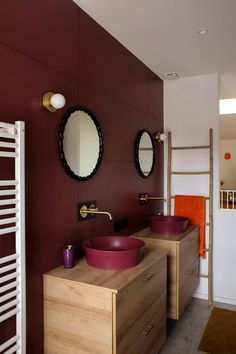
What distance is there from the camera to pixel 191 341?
247 centimetres

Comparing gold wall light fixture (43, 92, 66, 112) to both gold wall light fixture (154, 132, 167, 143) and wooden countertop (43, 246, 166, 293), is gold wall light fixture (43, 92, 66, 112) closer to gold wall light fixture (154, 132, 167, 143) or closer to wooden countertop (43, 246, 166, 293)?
wooden countertop (43, 246, 166, 293)

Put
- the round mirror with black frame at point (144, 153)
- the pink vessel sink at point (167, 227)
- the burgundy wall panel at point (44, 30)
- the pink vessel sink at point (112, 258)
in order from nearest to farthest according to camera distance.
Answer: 1. the burgundy wall panel at point (44, 30)
2. the pink vessel sink at point (112, 258)
3. the pink vessel sink at point (167, 227)
4. the round mirror with black frame at point (144, 153)

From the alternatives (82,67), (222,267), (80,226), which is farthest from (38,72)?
(222,267)

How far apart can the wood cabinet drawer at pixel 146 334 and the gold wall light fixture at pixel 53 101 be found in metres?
1.24

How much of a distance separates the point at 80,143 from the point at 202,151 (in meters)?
1.80

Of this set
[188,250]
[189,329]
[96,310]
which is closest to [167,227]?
[188,250]

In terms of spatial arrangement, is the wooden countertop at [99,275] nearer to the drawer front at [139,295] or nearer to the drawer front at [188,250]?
the drawer front at [139,295]

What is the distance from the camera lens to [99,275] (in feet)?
5.39

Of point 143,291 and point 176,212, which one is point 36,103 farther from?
point 176,212

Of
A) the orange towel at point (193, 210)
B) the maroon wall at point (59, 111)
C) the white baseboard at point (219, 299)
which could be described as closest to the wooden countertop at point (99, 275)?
the maroon wall at point (59, 111)

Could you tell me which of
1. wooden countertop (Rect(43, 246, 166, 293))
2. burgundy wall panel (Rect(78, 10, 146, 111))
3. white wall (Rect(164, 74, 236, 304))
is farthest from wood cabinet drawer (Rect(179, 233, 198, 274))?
burgundy wall panel (Rect(78, 10, 146, 111))

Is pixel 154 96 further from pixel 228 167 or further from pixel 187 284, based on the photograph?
pixel 228 167

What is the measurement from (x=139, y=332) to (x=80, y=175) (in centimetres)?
103

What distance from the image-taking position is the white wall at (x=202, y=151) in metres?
3.20
